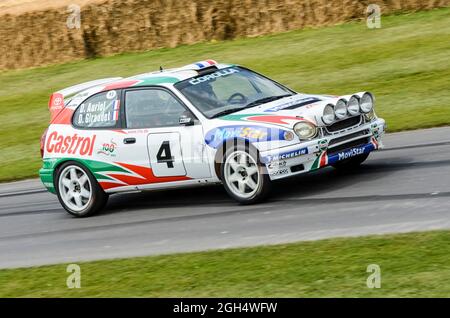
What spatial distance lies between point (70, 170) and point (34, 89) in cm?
1091

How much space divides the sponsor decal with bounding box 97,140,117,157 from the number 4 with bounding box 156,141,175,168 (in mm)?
641

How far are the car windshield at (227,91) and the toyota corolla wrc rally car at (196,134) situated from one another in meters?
0.01

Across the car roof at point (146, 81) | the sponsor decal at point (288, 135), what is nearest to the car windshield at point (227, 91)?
the car roof at point (146, 81)

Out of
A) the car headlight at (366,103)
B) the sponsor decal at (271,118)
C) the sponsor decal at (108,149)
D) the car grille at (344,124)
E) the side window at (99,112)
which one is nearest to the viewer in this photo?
the sponsor decal at (271,118)

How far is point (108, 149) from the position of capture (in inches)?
451

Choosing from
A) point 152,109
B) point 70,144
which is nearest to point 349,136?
point 152,109

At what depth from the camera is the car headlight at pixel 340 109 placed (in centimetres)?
1056

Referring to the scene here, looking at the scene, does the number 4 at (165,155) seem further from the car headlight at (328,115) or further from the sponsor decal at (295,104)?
the car headlight at (328,115)

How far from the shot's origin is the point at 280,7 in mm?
21984

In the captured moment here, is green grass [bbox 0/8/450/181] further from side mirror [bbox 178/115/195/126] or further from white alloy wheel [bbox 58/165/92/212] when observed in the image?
side mirror [bbox 178/115/195/126]

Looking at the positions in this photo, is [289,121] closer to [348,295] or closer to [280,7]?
[348,295]

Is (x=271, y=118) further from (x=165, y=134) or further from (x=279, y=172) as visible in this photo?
(x=165, y=134)

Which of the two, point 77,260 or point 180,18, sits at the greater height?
point 180,18

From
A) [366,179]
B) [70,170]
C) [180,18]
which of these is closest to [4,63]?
[180,18]
